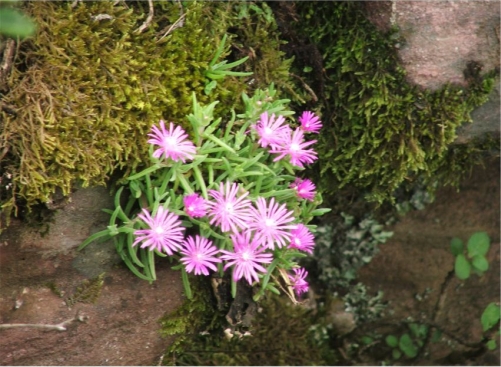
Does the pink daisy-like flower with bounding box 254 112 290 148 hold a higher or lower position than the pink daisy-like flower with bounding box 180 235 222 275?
higher

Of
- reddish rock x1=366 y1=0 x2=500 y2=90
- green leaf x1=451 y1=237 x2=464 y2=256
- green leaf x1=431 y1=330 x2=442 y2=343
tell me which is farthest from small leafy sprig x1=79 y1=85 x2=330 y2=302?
green leaf x1=431 y1=330 x2=442 y2=343

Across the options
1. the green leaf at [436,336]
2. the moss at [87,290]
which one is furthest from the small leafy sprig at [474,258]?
the moss at [87,290]

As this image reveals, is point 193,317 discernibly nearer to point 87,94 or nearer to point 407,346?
point 87,94

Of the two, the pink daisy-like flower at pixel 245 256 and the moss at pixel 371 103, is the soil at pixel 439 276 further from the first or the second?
the pink daisy-like flower at pixel 245 256

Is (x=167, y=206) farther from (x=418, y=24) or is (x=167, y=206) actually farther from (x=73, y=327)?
(x=418, y=24)

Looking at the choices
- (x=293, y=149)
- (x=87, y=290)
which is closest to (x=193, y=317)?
(x=87, y=290)

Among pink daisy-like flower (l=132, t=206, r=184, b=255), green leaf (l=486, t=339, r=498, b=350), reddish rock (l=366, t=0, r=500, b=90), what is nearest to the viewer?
pink daisy-like flower (l=132, t=206, r=184, b=255)

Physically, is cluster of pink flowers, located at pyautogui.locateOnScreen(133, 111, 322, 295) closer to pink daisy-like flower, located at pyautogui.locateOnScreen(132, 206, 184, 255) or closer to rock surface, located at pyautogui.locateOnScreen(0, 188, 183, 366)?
pink daisy-like flower, located at pyautogui.locateOnScreen(132, 206, 184, 255)

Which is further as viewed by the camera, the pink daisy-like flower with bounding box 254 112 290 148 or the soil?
the soil
